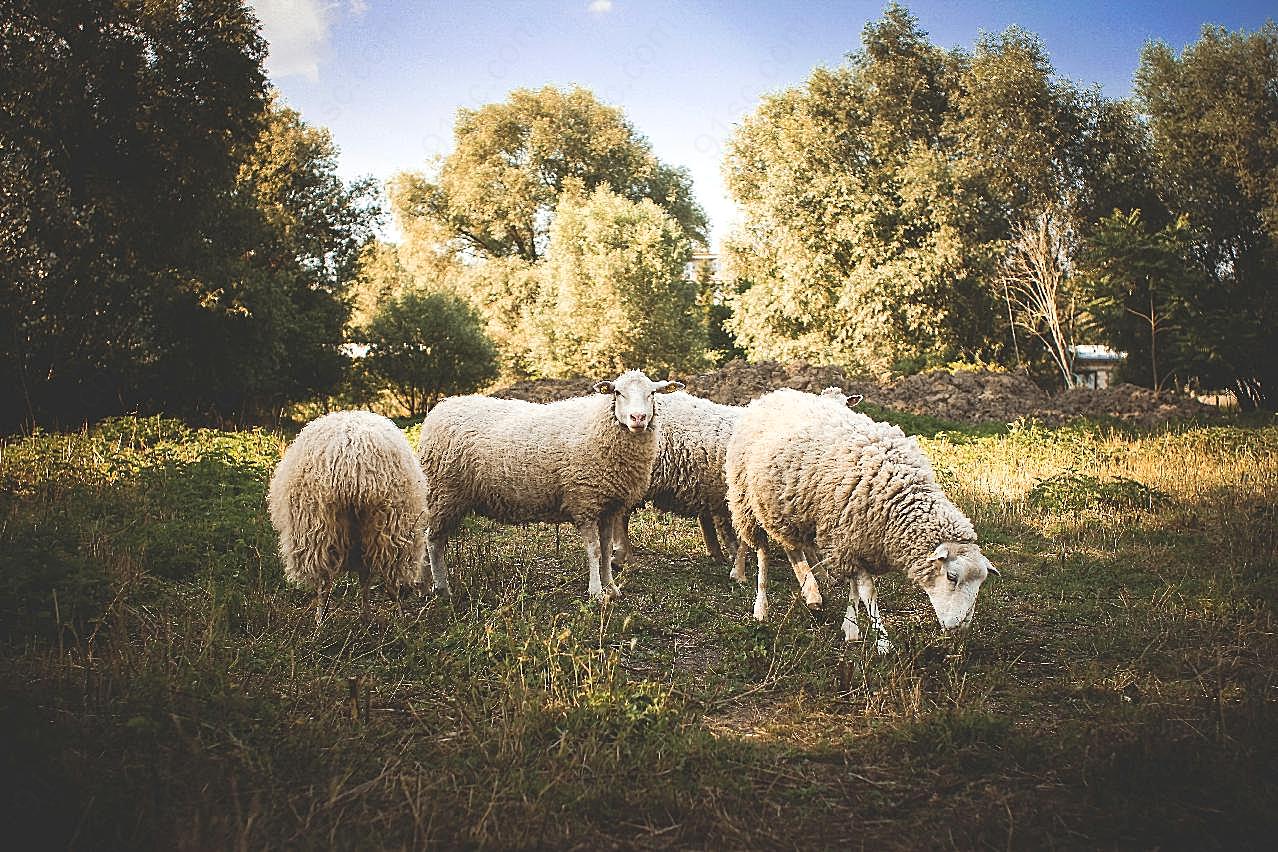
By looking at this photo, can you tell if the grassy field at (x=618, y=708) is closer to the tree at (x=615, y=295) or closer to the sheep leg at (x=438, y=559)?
the sheep leg at (x=438, y=559)

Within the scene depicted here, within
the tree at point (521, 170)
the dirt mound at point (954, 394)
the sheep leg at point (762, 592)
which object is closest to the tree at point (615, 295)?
the tree at point (521, 170)

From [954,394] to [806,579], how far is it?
1465 cm

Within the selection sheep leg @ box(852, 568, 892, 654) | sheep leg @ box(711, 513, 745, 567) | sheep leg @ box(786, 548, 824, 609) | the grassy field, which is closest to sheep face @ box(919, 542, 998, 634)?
the grassy field

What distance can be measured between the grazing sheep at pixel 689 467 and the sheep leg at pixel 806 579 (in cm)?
183

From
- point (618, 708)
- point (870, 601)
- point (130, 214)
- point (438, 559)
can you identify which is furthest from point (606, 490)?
point (130, 214)

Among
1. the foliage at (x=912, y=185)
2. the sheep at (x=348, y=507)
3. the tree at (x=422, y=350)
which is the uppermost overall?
the foliage at (x=912, y=185)

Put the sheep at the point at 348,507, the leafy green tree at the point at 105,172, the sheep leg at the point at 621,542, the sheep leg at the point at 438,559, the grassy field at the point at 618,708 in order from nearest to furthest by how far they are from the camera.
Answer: the grassy field at the point at 618,708 → the sheep at the point at 348,507 → the sheep leg at the point at 438,559 → the sheep leg at the point at 621,542 → the leafy green tree at the point at 105,172

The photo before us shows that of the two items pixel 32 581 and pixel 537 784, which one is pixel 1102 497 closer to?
pixel 537 784

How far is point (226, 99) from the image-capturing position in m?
16.7

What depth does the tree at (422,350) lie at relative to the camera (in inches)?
1074

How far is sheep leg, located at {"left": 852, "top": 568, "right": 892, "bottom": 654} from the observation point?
5.20 metres

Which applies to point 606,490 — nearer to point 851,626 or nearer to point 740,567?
point 740,567

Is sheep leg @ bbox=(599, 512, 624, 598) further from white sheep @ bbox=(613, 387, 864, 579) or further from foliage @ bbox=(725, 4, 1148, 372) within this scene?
foliage @ bbox=(725, 4, 1148, 372)

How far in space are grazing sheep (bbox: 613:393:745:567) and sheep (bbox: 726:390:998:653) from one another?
159 cm
